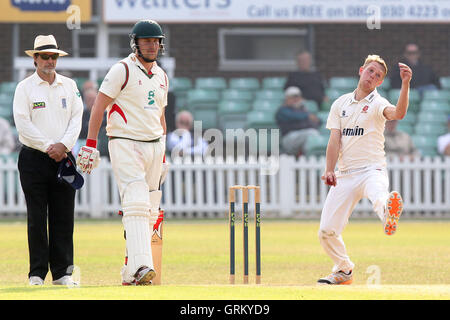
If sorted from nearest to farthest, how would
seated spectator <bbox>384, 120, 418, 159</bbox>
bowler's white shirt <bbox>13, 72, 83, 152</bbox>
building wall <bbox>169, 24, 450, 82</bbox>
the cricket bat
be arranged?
the cricket bat < bowler's white shirt <bbox>13, 72, 83, 152</bbox> < seated spectator <bbox>384, 120, 418, 159</bbox> < building wall <bbox>169, 24, 450, 82</bbox>

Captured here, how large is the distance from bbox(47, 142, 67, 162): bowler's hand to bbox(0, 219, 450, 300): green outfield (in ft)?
3.73

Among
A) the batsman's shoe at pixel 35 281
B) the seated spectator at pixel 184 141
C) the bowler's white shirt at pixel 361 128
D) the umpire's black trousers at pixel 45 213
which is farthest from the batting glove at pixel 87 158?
the seated spectator at pixel 184 141

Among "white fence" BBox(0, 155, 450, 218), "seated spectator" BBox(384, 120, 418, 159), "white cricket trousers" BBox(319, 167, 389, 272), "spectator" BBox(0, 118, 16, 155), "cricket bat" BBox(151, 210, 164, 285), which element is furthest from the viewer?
"seated spectator" BBox(384, 120, 418, 159)

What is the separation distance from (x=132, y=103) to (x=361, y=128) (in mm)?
2107

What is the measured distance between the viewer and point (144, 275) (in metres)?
7.90

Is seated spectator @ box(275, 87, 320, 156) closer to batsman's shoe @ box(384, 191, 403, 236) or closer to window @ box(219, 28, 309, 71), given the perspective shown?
window @ box(219, 28, 309, 71)

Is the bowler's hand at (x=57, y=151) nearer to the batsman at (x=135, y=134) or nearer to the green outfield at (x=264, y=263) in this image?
the batsman at (x=135, y=134)

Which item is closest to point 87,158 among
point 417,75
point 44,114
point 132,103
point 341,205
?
point 132,103

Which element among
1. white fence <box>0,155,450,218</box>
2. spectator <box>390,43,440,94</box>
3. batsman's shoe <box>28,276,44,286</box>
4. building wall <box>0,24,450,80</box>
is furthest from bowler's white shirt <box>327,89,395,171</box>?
building wall <box>0,24,450,80</box>

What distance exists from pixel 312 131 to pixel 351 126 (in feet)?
33.8

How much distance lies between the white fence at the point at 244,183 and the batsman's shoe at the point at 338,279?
9.21m

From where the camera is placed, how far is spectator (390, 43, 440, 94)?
21.9 meters

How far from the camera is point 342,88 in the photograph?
2209cm
